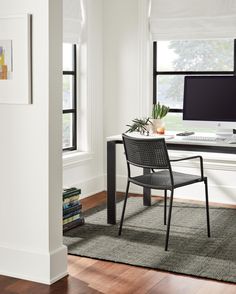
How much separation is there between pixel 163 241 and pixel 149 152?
2.19 feet

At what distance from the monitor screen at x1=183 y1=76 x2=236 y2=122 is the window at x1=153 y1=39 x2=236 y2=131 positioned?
0.61 metres

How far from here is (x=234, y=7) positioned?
5.32 m

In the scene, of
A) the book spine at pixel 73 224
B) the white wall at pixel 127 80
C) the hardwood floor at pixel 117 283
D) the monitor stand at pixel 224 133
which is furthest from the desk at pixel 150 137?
the hardwood floor at pixel 117 283

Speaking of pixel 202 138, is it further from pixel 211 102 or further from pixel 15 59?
pixel 15 59

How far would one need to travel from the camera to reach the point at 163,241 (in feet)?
14.1

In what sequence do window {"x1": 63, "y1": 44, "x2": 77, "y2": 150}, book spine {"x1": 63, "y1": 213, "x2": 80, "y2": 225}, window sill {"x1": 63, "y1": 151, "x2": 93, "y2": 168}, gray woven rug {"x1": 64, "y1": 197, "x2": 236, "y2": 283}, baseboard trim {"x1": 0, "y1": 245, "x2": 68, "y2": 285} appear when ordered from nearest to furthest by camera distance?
baseboard trim {"x1": 0, "y1": 245, "x2": 68, "y2": 285} < gray woven rug {"x1": 64, "y1": 197, "x2": 236, "y2": 283} < book spine {"x1": 63, "y1": 213, "x2": 80, "y2": 225} < window sill {"x1": 63, "y1": 151, "x2": 93, "y2": 168} < window {"x1": 63, "y1": 44, "x2": 77, "y2": 150}

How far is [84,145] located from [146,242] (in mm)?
1836

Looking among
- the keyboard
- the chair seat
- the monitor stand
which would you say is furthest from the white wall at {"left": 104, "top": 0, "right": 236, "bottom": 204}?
the chair seat

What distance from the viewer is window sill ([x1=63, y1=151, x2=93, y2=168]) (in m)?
5.50

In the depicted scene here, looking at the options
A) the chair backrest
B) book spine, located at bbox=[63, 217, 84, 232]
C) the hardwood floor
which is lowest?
the hardwood floor

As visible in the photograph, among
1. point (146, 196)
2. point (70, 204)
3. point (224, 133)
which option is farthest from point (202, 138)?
point (70, 204)

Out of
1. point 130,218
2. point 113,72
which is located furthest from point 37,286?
point 113,72

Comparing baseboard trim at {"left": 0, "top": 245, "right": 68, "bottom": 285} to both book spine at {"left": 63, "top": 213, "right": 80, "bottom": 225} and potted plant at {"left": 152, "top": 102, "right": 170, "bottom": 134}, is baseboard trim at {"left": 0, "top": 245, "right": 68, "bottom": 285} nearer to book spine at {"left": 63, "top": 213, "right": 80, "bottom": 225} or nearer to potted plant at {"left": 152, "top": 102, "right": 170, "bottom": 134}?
book spine at {"left": 63, "top": 213, "right": 80, "bottom": 225}

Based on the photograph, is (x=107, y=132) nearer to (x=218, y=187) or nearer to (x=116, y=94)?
(x=116, y=94)
